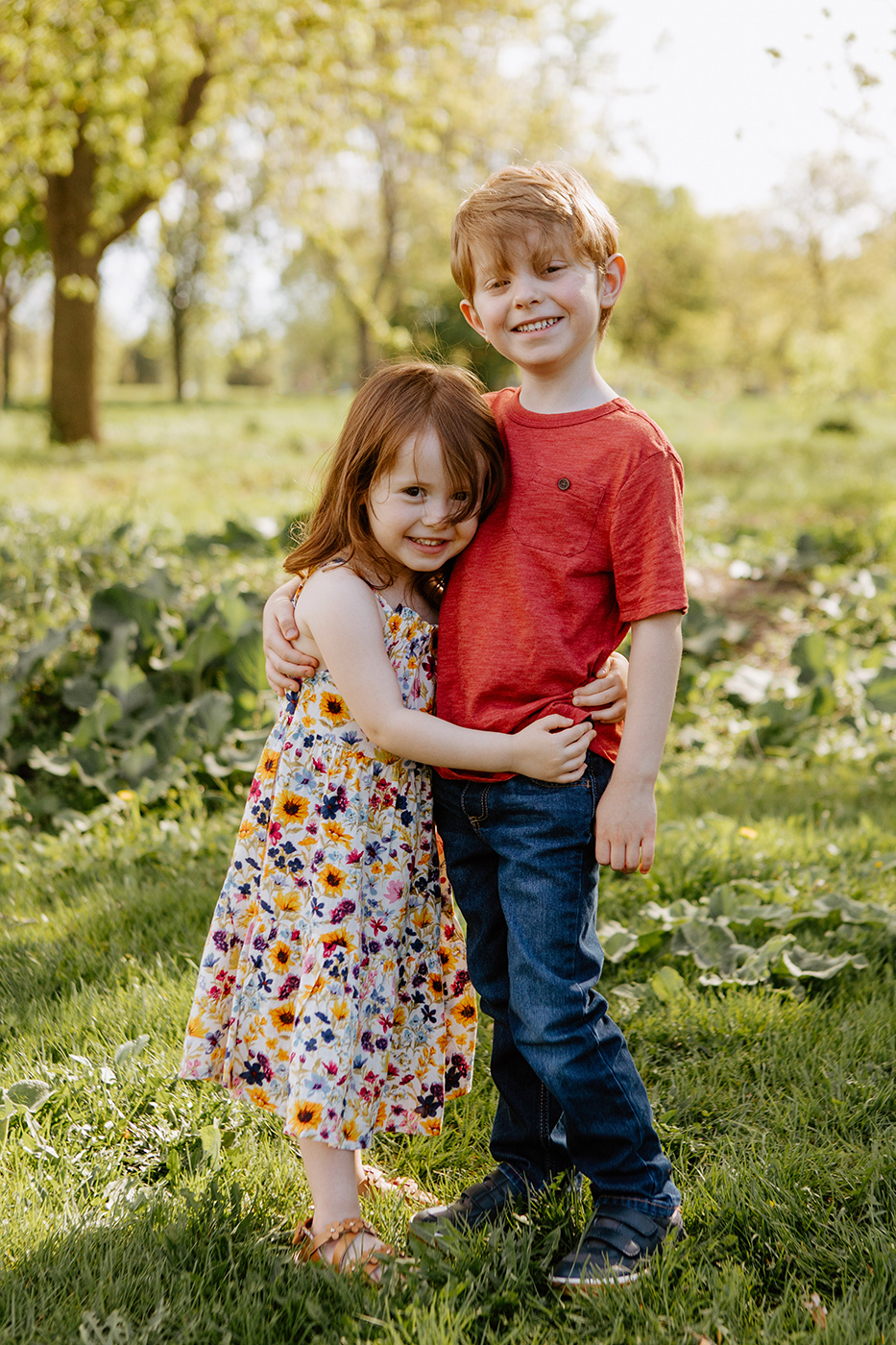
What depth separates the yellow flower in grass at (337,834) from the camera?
1860 mm

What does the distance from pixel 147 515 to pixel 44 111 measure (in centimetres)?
349

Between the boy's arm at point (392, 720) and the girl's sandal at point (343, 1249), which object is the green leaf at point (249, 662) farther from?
the girl's sandal at point (343, 1249)

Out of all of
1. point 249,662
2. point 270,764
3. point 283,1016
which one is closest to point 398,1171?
point 283,1016

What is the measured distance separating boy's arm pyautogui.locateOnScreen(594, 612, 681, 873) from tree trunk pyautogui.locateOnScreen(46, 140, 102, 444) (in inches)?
372

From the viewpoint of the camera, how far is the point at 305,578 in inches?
76.5

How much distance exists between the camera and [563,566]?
1750mm

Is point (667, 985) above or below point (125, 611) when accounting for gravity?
below

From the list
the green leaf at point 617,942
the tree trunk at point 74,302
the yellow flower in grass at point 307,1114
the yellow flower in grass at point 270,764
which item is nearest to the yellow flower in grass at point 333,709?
the yellow flower in grass at point 270,764

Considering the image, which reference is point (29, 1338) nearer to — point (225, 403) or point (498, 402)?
point (498, 402)

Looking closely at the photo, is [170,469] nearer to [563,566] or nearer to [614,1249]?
[563,566]

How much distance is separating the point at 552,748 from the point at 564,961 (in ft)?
1.18

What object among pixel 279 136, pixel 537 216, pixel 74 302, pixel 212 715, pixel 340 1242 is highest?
pixel 279 136

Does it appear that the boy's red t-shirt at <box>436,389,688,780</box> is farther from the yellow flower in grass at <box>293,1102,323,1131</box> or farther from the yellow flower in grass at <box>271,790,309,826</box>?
the yellow flower in grass at <box>293,1102,323,1131</box>

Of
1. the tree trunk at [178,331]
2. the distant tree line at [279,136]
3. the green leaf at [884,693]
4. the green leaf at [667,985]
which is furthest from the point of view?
the tree trunk at [178,331]
